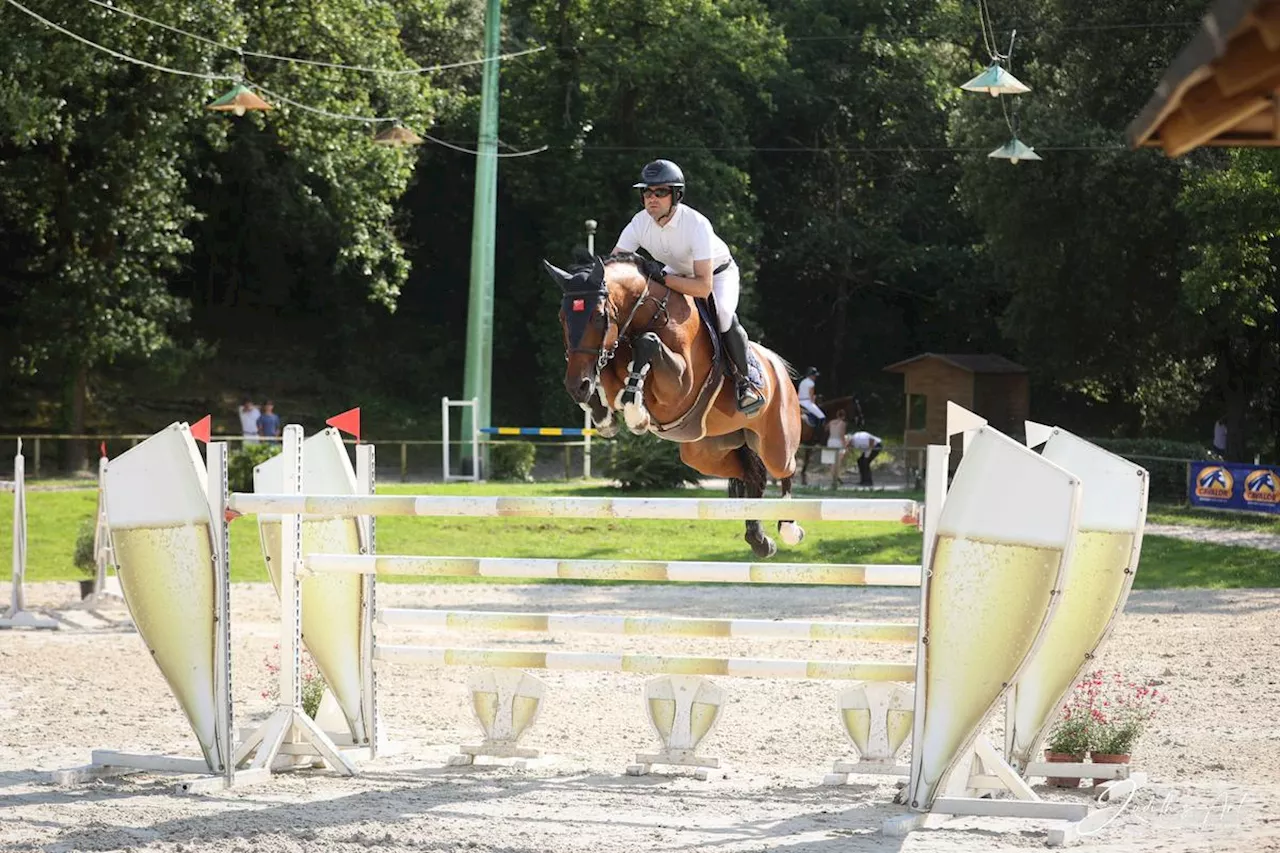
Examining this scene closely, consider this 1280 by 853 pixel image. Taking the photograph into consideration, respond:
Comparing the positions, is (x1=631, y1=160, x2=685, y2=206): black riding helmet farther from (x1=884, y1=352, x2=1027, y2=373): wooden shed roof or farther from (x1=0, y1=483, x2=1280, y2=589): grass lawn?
(x1=884, y1=352, x2=1027, y2=373): wooden shed roof

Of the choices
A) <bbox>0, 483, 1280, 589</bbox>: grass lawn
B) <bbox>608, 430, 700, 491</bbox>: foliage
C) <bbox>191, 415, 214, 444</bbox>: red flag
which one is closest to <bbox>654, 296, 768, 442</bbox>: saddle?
<bbox>191, 415, 214, 444</bbox>: red flag

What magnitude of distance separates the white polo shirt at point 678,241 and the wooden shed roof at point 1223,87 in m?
3.45

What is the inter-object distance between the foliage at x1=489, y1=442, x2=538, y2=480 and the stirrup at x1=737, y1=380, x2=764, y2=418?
1617cm

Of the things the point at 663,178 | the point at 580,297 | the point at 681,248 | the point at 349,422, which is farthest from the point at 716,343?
the point at 349,422

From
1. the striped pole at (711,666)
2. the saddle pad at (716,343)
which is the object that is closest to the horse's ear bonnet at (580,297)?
the saddle pad at (716,343)

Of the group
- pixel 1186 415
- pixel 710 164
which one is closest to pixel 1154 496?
pixel 1186 415

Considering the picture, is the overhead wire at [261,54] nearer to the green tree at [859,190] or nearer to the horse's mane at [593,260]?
the green tree at [859,190]

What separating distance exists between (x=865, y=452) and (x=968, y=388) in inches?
139

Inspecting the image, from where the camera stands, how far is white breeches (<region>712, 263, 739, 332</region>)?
7082 millimetres

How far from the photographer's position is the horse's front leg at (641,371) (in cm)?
629

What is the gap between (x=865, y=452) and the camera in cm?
2273

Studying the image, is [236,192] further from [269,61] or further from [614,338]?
[614,338]

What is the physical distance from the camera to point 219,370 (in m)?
34.0

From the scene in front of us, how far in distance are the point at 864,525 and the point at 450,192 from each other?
20822 mm
